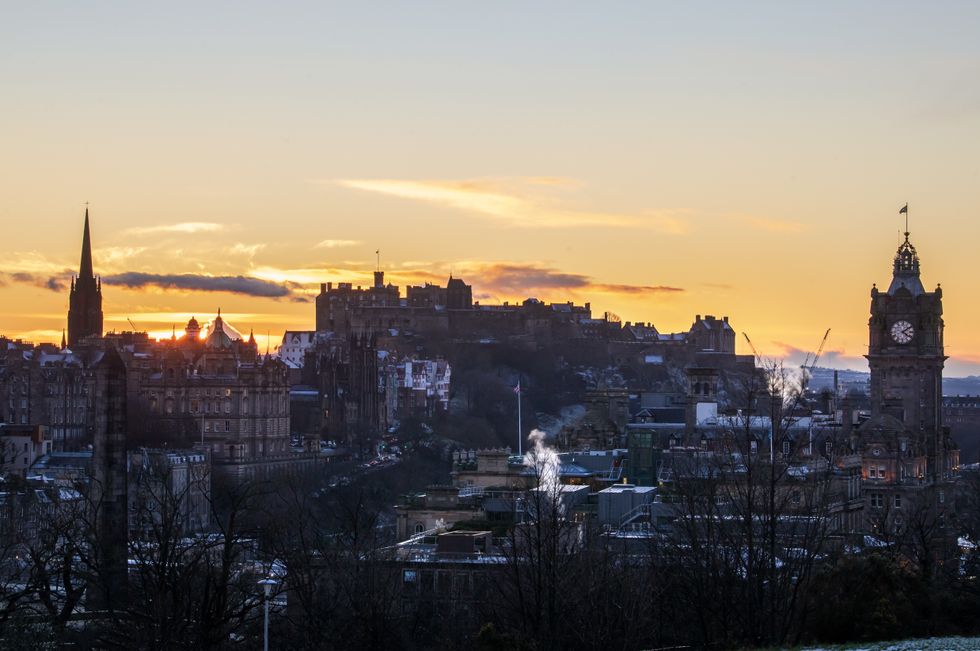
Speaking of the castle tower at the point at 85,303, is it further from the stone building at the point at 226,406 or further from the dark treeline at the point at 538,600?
the dark treeline at the point at 538,600

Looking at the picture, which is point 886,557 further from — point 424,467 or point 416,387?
point 416,387

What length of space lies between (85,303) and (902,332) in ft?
228

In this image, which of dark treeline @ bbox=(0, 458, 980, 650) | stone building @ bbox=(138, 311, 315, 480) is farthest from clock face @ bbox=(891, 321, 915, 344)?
dark treeline @ bbox=(0, 458, 980, 650)

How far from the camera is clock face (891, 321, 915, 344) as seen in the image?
3644 inches

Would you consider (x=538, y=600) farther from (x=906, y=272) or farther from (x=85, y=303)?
(x=85, y=303)

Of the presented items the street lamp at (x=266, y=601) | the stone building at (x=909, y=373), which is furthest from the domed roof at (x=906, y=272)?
the street lamp at (x=266, y=601)

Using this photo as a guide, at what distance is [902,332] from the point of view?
9269 cm

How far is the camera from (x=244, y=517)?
7494 centimetres

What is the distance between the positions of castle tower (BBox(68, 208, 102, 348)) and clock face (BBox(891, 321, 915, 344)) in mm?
66629

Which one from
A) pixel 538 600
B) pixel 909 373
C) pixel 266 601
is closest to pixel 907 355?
pixel 909 373

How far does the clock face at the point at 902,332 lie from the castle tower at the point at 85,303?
66629 millimetres

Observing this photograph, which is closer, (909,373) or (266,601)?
(266,601)

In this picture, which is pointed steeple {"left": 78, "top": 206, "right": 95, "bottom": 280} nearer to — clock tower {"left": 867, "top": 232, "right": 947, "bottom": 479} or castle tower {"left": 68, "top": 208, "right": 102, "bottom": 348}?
castle tower {"left": 68, "top": 208, "right": 102, "bottom": 348}

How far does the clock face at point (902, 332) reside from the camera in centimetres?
9256
